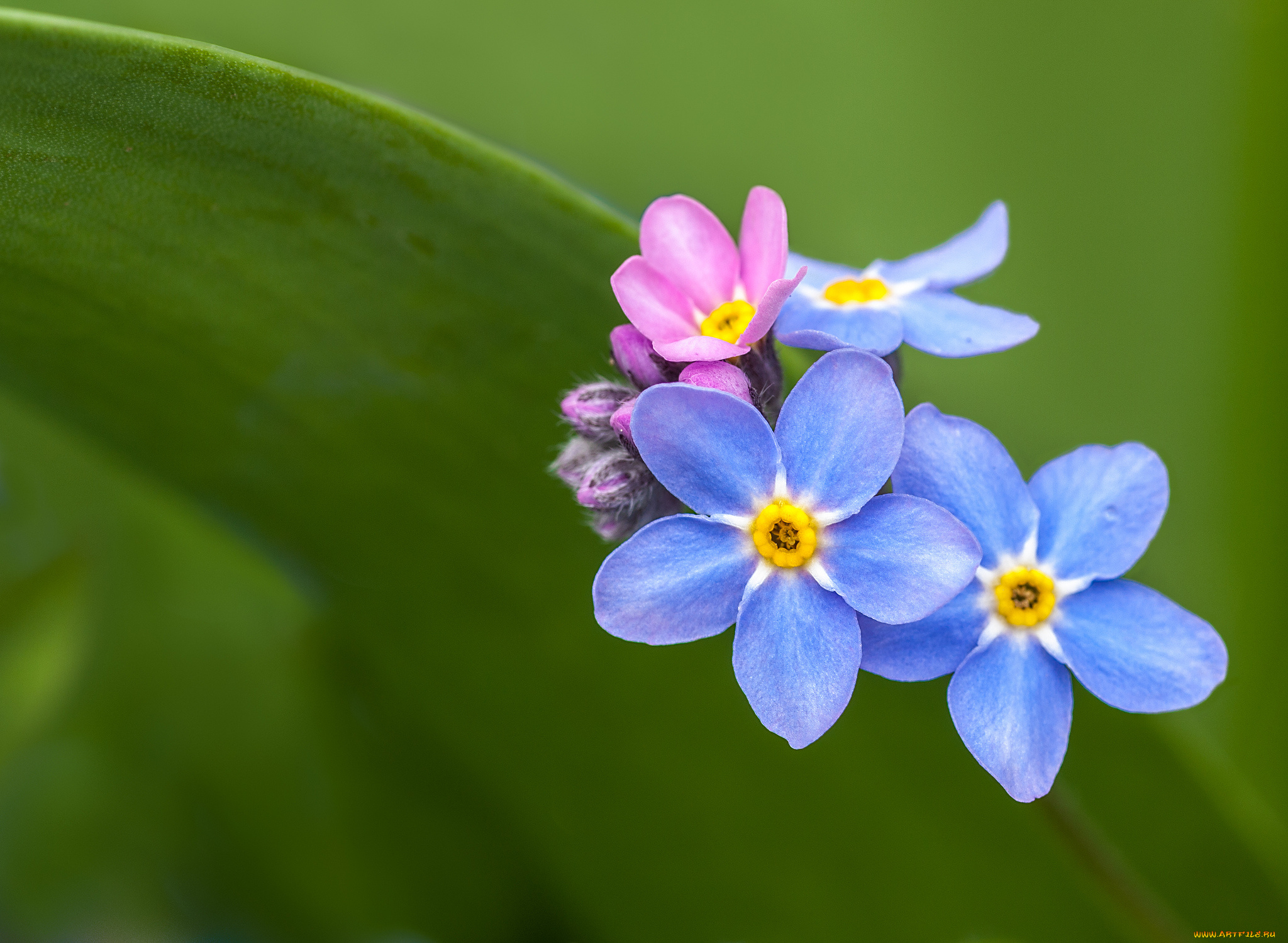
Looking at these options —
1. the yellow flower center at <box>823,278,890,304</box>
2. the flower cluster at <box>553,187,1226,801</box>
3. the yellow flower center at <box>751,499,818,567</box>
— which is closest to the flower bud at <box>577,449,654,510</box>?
the flower cluster at <box>553,187,1226,801</box>

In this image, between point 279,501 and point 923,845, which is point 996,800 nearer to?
point 923,845

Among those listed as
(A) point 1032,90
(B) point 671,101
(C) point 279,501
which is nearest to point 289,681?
(C) point 279,501

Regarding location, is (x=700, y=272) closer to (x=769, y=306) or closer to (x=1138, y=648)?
(x=769, y=306)

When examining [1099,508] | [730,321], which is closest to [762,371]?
[730,321]

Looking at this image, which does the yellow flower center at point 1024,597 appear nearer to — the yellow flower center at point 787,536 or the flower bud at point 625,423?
the yellow flower center at point 787,536

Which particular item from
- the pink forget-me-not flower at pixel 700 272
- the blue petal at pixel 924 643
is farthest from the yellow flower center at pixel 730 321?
the blue petal at pixel 924 643

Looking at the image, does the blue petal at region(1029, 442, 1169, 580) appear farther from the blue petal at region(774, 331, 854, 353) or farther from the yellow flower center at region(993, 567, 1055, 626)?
the blue petal at region(774, 331, 854, 353)
